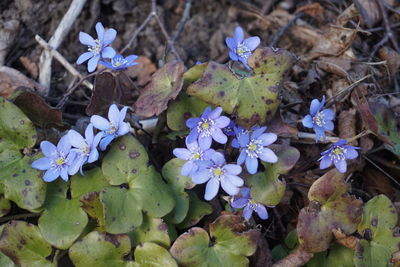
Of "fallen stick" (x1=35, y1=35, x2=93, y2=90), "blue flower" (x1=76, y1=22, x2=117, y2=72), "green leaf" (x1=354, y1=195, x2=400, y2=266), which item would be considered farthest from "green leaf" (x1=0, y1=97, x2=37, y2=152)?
"green leaf" (x1=354, y1=195, x2=400, y2=266)

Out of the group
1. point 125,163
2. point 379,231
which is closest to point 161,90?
point 125,163

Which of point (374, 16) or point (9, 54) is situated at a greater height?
point (9, 54)

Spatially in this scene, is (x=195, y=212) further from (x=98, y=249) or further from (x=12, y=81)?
(x=12, y=81)

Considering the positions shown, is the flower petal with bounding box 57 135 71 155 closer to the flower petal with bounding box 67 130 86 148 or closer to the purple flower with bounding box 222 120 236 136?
the flower petal with bounding box 67 130 86 148

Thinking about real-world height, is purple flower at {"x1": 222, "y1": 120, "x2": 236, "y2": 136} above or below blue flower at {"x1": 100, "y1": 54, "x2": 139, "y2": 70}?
below

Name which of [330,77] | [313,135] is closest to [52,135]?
[313,135]

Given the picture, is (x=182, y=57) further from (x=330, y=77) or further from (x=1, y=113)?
(x=1, y=113)

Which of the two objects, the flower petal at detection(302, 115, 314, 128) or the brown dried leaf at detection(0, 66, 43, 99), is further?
the brown dried leaf at detection(0, 66, 43, 99)
